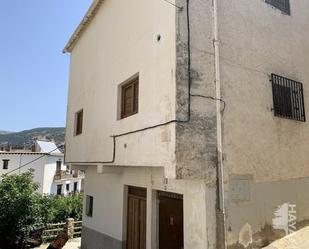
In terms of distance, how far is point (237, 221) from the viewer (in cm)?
589

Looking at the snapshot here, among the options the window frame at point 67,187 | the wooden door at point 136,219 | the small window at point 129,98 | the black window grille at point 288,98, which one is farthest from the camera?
the window frame at point 67,187

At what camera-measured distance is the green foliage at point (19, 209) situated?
15273 mm

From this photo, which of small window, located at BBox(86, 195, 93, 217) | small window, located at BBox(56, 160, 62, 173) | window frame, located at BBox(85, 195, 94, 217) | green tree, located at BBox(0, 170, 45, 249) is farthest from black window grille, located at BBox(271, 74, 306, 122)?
small window, located at BBox(56, 160, 62, 173)

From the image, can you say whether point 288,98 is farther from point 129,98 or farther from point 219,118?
point 129,98

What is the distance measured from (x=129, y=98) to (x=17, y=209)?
11.5m

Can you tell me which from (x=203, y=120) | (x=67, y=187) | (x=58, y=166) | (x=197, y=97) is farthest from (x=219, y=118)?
(x=67, y=187)

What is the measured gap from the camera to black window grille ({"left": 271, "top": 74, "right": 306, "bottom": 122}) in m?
7.37

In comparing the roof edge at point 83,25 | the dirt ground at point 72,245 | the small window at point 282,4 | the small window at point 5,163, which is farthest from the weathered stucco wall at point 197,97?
the small window at point 5,163

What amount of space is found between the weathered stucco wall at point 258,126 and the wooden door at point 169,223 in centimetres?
174

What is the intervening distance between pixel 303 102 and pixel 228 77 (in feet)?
9.68

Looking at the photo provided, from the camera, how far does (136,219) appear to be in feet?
28.3

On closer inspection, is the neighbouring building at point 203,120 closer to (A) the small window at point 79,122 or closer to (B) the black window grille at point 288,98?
(B) the black window grille at point 288,98

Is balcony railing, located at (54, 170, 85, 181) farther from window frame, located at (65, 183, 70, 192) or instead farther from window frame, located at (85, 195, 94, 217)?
window frame, located at (85, 195, 94, 217)

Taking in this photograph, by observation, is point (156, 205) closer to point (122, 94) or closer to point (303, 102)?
point (122, 94)
